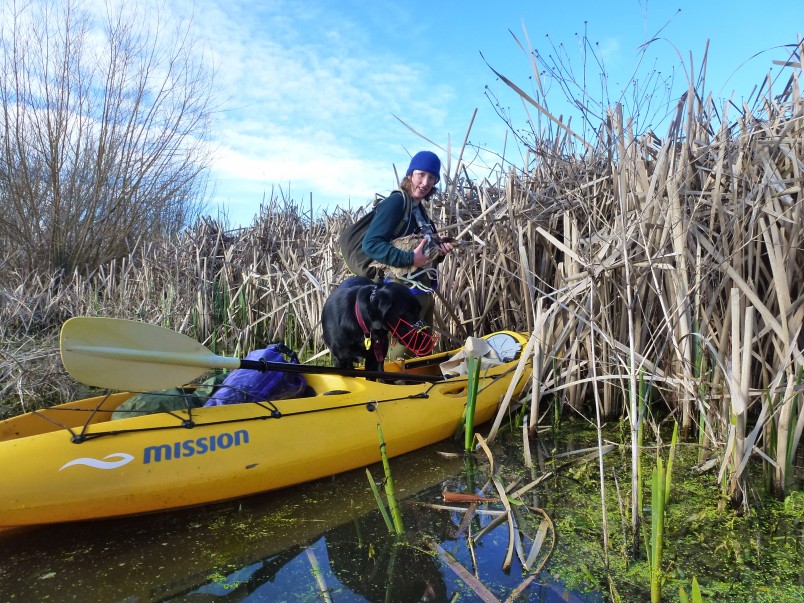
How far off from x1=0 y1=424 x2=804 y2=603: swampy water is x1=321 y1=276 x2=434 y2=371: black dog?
37.6 inches

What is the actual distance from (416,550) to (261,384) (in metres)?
1.42

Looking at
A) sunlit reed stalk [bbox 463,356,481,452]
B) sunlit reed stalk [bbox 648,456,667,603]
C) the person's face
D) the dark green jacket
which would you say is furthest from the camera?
the person's face

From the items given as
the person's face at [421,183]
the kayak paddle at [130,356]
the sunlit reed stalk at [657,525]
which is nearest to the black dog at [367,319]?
the person's face at [421,183]

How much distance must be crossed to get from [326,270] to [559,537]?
445cm

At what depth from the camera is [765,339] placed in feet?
11.0

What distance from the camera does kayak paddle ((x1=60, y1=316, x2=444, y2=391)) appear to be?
2379 mm

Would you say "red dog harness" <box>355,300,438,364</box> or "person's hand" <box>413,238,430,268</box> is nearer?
"red dog harness" <box>355,300,438,364</box>

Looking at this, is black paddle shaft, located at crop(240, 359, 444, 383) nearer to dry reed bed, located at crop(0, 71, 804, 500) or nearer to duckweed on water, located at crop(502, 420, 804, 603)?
dry reed bed, located at crop(0, 71, 804, 500)

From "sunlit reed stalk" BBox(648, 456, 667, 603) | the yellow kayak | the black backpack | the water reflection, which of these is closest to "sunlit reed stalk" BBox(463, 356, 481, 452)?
the yellow kayak

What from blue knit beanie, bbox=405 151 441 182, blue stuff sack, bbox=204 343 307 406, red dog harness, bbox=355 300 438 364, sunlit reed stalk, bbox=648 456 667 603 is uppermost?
blue knit beanie, bbox=405 151 441 182

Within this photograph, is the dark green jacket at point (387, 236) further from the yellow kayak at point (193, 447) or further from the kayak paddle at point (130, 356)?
the kayak paddle at point (130, 356)

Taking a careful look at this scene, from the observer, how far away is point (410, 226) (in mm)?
3881

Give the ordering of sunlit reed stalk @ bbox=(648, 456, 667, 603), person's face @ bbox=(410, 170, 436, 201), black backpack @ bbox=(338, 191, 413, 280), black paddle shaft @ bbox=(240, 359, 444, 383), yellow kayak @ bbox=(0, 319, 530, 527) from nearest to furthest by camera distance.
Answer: sunlit reed stalk @ bbox=(648, 456, 667, 603), yellow kayak @ bbox=(0, 319, 530, 527), black paddle shaft @ bbox=(240, 359, 444, 383), person's face @ bbox=(410, 170, 436, 201), black backpack @ bbox=(338, 191, 413, 280)

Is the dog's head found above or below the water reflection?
above
